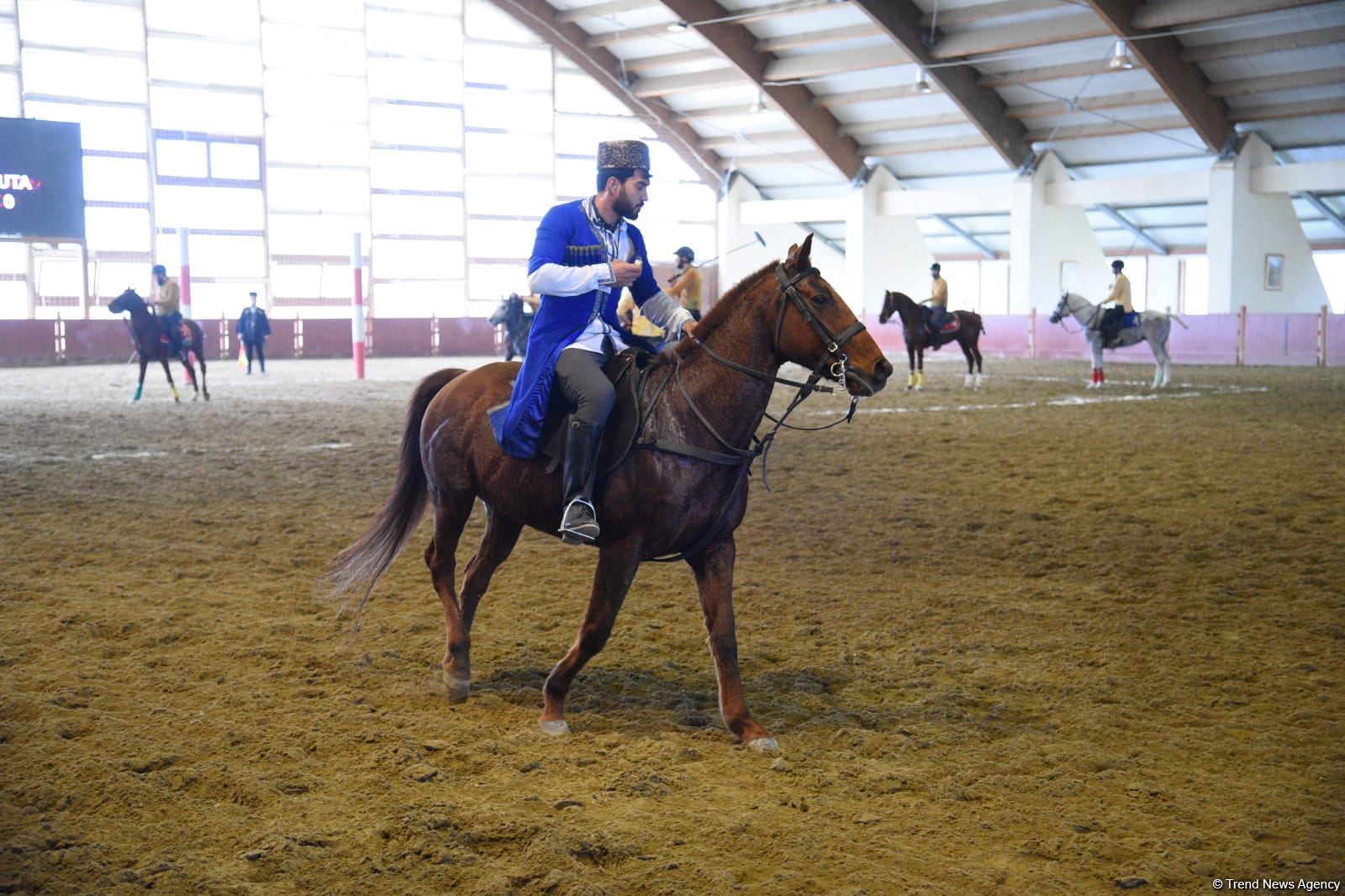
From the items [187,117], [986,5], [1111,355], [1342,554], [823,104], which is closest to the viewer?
[1342,554]

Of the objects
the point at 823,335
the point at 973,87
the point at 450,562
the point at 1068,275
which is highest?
the point at 973,87

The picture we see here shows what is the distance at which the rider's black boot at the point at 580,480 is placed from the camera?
4.05m

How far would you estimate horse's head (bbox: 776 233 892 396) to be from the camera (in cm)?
393

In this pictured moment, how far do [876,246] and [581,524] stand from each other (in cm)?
3015

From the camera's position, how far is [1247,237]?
2612 cm

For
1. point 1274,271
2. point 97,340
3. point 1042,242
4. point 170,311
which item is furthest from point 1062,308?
point 97,340

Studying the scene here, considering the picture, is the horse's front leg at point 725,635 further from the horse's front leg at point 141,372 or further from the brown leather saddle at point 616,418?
the horse's front leg at point 141,372

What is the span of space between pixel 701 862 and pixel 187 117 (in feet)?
99.6

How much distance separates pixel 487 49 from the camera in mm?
33344

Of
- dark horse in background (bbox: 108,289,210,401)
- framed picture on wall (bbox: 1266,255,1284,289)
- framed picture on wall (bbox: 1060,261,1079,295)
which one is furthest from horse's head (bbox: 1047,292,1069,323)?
dark horse in background (bbox: 108,289,210,401)

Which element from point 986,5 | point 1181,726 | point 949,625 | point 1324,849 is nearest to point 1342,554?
point 949,625

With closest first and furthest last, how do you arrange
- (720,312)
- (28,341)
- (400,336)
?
(720,312)
(28,341)
(400,336)

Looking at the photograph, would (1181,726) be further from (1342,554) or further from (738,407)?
(1342,554)

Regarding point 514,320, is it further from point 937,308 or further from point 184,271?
point 937,308
